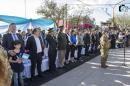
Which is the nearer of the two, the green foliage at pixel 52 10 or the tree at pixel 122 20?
the green foliage at pixel 52 10

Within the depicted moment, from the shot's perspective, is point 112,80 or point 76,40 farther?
point 76,40

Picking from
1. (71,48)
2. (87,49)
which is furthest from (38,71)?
(87,49)

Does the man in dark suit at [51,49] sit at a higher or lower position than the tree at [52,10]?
lower

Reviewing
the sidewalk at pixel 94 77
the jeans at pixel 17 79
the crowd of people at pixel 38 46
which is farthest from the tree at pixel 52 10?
the jeans at pixel 17 79

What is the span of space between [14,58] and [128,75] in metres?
6.45

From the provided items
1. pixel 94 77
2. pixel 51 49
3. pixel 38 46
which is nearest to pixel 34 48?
pixel 38 46

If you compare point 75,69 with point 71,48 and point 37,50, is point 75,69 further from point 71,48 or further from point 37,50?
point 37,50

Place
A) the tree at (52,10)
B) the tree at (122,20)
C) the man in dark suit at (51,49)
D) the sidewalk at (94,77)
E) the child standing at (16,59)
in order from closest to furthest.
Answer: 1. the child standing at (16,59)
2. the sidewalk at (94,77)
3. the man in dark suit at (51,49)
4. the tree at (52,10)
5. the tree at (122,20)

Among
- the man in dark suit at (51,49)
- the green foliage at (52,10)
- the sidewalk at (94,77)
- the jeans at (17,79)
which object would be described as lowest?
the sidewalk at (94,77)

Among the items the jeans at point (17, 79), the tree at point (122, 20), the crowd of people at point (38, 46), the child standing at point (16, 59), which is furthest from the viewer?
the tree at point (122, 20)

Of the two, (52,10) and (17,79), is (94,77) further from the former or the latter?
(52,10)

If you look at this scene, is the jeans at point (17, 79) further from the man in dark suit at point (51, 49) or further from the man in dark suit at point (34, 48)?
the man in dark suit at point (51, 49)

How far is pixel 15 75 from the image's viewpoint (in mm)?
8930

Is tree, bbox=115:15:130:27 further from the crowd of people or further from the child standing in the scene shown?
the child standing
